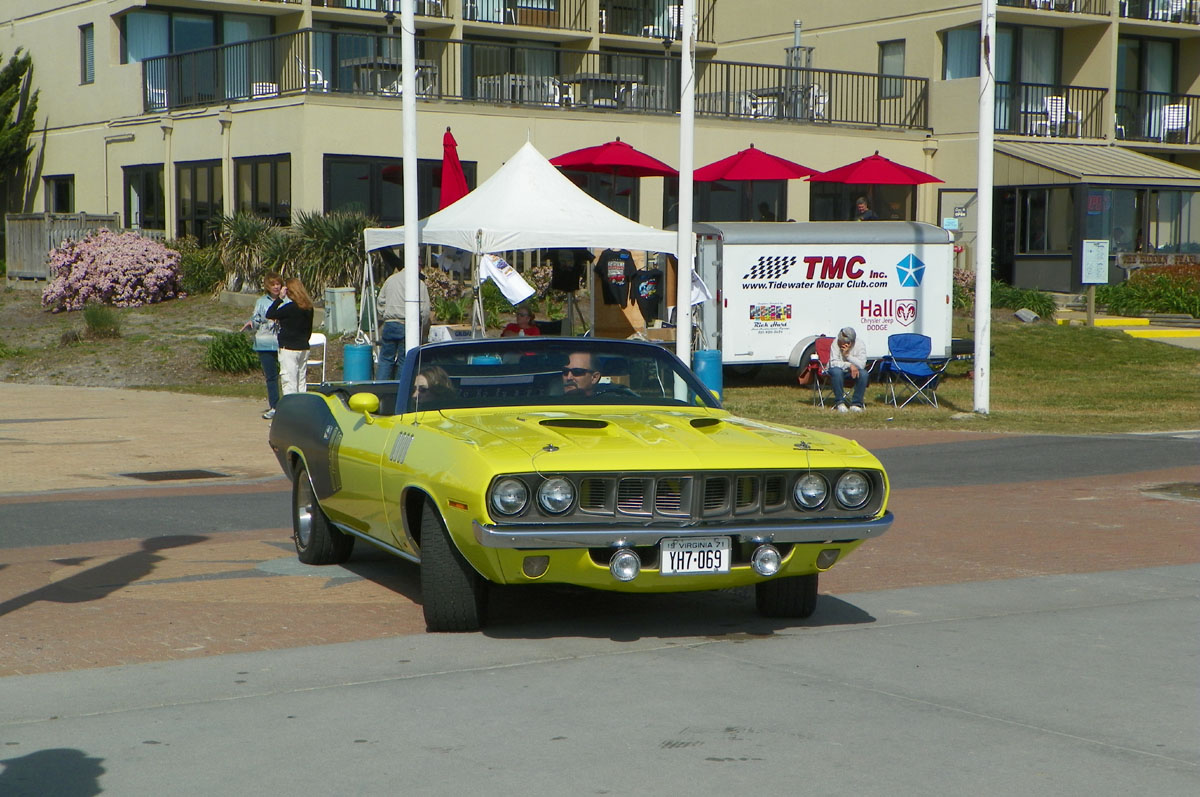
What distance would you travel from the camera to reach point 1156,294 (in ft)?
101

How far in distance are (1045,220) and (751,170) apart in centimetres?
1072

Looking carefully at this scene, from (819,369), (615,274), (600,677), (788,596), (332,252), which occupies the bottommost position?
(600,677)

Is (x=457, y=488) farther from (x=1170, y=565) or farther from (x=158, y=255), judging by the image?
(x=158, y=255)

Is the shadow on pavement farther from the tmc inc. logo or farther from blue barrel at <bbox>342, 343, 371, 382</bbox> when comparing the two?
the tmc inc. logo

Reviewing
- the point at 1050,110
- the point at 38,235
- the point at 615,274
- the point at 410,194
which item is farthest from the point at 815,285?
the point at 38,235

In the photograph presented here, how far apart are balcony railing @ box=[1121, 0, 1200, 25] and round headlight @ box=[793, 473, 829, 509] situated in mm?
32757

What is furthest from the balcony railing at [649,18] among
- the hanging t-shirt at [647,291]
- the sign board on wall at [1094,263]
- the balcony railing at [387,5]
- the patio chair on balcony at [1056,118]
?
the hanging t-shirt at [647,291]

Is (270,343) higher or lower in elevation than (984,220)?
lower

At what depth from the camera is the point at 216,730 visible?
548cm

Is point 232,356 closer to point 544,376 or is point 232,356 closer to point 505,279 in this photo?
point 505,279

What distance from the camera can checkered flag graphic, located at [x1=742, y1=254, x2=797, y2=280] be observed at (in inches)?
823

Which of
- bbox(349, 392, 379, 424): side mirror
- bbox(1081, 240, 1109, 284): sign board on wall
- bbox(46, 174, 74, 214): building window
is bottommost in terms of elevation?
bbox(349, 392, 379, 424): side mirror

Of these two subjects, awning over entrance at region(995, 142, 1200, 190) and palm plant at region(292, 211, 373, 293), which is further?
awning over entrance at region(995, 142, 1200, 190)

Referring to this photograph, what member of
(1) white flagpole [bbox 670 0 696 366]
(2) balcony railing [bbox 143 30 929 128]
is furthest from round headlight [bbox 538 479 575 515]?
(2) balcony railing [bbox 143 30 929 128]
